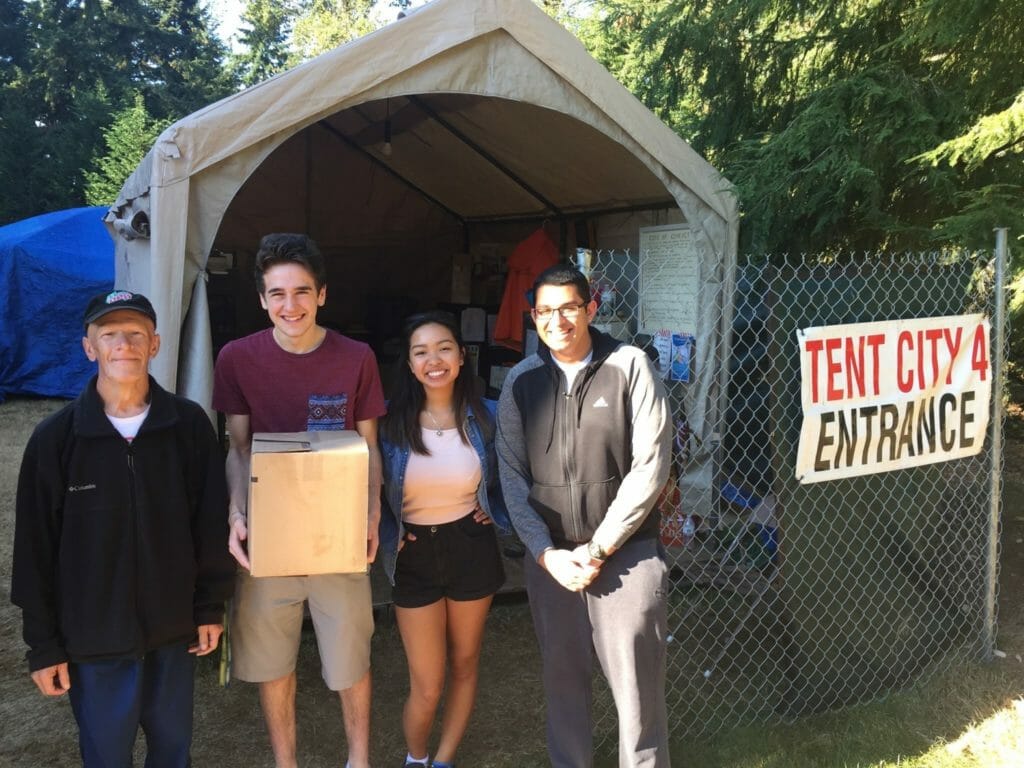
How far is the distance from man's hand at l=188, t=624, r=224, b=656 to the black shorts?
1.82 feet

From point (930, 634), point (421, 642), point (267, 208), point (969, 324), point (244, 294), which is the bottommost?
point (930, 634)

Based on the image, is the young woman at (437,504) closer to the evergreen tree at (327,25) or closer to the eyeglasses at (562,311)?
the eyeglasses at (562,311)

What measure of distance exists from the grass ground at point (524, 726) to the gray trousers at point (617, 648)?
55cm

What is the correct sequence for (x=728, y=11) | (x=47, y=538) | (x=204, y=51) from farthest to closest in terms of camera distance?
1. (x=204, y=51)
2. (x=728, y=11)
3. (x=47, y=538)

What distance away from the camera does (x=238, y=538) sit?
2330 millimetres

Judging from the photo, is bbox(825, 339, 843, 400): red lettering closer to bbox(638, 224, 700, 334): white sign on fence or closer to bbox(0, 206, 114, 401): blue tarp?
bbox(638, 224, 700, 334): white sign on fence

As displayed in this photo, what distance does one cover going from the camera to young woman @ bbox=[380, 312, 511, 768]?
2.60m

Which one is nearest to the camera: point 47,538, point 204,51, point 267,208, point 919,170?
point 47,538

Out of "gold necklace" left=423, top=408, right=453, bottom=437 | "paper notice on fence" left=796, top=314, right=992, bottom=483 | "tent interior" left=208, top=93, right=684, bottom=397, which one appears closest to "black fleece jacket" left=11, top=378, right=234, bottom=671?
"gold necklace" left=423, top=408, right=453, bottom=437

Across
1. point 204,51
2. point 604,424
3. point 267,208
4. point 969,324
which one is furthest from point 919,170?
point 204,51

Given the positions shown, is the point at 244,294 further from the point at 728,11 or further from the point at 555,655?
the point at 555,655

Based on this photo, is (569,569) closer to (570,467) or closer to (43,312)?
(570,467)

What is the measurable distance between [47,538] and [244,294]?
631 cm

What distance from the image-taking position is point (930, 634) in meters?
3.62
